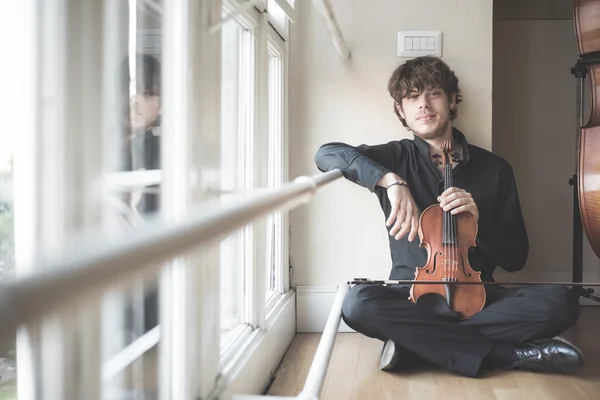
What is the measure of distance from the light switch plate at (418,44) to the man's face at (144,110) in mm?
1550

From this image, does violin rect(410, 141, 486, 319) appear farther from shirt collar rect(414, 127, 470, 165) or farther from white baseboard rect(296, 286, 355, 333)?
white baseboard rect(296, 286, 355, 333)

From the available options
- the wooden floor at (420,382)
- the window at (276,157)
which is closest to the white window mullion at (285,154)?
the window at (276,157)

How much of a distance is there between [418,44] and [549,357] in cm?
114

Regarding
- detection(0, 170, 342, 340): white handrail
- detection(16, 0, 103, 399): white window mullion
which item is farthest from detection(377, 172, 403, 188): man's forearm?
detection(0, 170, 342, 340): white handrail

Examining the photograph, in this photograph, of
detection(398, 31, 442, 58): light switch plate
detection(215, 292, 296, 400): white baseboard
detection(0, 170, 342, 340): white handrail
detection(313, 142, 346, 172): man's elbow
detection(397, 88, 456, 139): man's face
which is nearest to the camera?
detection(0, 170, 342, 340): white handrail

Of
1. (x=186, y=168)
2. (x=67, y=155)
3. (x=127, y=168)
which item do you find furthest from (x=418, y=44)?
(x=67, y=155)

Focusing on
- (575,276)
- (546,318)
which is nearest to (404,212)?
(546,318)

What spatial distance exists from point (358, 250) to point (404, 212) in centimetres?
67

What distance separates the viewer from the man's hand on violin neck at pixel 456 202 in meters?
2.01

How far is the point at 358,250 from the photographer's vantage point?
8.16ft

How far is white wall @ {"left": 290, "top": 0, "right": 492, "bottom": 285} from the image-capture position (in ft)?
8.00

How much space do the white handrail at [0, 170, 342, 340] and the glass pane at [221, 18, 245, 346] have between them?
113 centimetres

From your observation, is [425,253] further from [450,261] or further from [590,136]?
[590,136]

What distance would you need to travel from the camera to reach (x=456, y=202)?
2018 millimetres
